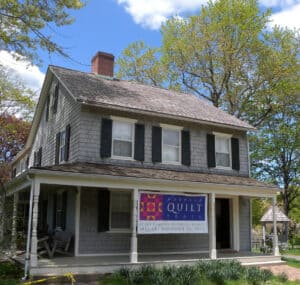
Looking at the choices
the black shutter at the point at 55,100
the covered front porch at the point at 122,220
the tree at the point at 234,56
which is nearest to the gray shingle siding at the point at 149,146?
the covered front porch at the point at 122,220

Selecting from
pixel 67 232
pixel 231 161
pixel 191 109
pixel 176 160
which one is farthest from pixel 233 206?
pixel 67 232

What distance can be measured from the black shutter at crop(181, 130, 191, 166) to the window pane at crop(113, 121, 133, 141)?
2.41 meters

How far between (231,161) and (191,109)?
9.59 ft

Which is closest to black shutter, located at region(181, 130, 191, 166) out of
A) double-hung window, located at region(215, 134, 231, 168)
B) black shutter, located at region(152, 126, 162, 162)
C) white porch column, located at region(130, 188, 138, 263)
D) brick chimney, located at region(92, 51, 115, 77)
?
black shutter, located at region(152, 126, 162, 162)

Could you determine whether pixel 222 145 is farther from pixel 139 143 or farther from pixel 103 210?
pixel 103 210

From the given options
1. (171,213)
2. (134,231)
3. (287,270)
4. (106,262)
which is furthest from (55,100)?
(287,270)

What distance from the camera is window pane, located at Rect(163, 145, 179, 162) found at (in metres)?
15.8

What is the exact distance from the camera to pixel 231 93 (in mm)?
27688

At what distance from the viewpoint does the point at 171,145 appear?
15953 mm

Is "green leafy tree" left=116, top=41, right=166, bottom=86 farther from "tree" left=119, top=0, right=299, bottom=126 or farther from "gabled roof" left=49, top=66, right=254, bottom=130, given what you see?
"gabled roof" left=49, top=66, right=254, bottom=130

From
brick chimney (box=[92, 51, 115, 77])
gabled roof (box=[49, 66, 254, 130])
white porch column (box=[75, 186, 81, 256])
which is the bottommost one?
white porch column (box=[75, 186, 81, 256])

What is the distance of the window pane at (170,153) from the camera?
1575 cm

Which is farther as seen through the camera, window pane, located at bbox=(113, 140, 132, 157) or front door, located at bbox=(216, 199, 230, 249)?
front door, located at bbox=(216, 199, 230, 249)

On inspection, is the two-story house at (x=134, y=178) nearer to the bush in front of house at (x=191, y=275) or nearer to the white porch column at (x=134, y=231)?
the white porch column at (x=134, y=231)
